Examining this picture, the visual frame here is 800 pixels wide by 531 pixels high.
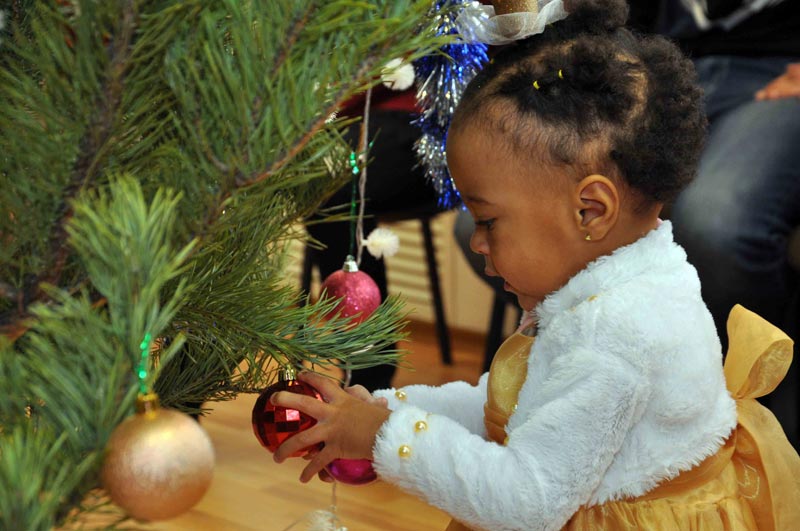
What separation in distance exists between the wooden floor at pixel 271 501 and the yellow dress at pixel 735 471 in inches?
20.3

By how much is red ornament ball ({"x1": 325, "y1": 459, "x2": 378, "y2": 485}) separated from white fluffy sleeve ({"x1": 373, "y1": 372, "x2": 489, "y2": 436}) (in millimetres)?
160

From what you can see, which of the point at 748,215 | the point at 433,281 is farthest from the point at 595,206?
the point at 433,281

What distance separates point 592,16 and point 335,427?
453 mm

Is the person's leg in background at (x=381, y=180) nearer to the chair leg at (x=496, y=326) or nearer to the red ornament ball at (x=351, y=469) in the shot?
the chair leg at (x=496, y=326)

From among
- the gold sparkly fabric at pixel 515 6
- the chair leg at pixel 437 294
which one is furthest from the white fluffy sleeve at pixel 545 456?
the chair leg at pixel 437 294

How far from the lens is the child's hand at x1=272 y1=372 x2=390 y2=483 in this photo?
76 centimetres

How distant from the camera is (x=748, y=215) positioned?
1.33 m

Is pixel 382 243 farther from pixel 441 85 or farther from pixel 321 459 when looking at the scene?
pixel 321 459

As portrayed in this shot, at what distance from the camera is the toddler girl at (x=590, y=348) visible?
0.75 meters

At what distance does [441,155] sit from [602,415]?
17.0 inches

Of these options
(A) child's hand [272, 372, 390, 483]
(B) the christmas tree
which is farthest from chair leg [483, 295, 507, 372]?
(B) the christmas tree

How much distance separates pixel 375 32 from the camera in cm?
44

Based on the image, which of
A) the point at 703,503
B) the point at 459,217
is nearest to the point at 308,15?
the point at 703,503

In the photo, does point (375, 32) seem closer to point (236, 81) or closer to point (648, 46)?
point (236, 81)
